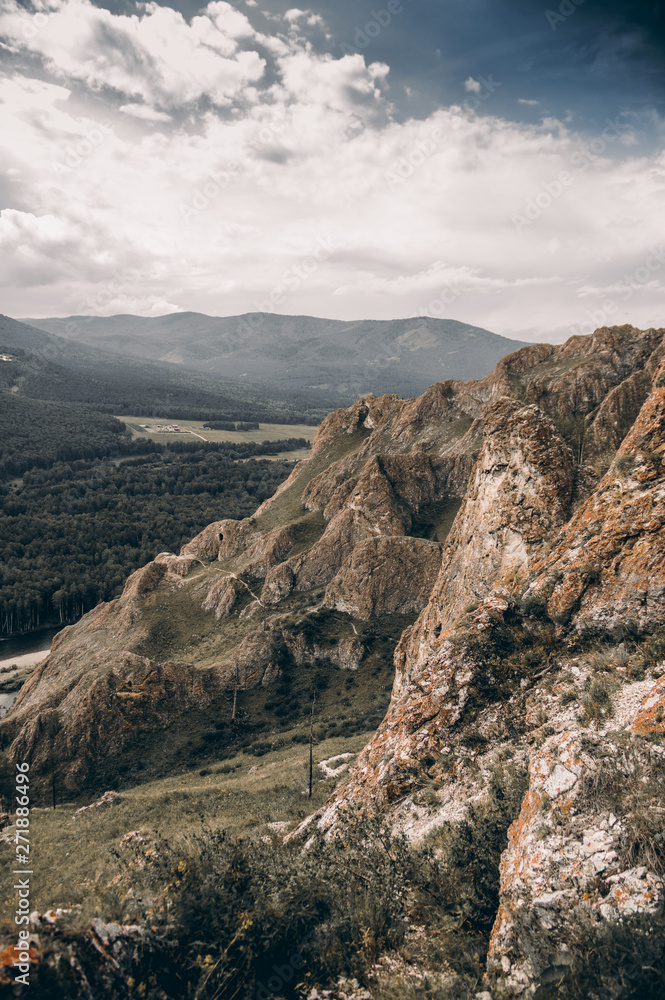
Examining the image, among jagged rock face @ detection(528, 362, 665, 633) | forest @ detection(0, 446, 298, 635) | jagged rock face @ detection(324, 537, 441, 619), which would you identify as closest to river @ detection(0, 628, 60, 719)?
forest @ detection(0, 446, 298, 635)

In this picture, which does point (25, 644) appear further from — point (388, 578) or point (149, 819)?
point (149, 819)

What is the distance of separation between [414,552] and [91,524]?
401 ft

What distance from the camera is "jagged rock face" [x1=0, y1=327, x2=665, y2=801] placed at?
1416 centimetres

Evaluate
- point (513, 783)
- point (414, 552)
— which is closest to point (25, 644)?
point (414, 552)

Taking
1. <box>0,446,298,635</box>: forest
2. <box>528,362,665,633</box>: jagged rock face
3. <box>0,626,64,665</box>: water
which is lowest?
<box>0,626,64,665</box>: water

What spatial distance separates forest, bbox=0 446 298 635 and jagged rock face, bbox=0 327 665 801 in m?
48.4

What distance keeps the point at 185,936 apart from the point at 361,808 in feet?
18.4

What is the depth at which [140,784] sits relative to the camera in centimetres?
4034

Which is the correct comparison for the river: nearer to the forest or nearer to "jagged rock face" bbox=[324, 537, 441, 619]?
the forest

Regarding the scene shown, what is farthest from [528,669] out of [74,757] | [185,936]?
[74,757]

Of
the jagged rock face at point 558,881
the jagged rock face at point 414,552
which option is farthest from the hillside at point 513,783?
the jagged rock face at point 414,552

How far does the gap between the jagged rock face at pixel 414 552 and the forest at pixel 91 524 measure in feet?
159

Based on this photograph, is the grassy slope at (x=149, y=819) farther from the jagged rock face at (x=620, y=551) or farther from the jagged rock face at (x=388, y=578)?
the jagged rock face at (x=388, y=578)

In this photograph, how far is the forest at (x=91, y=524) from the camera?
113812 millimetres
